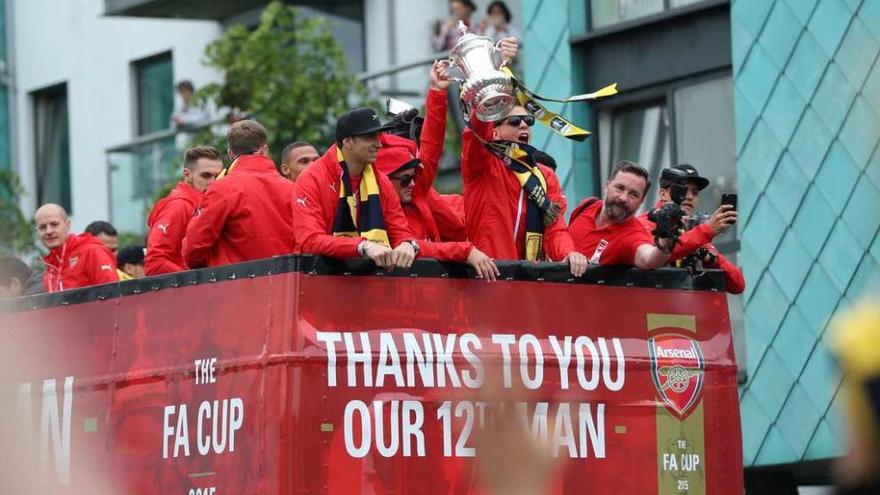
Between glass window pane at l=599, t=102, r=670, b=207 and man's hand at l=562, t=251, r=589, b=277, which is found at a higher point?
glass window pane at l=599, t=102, r=670, b=207

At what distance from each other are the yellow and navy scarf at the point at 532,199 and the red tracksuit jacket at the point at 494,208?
24 mm

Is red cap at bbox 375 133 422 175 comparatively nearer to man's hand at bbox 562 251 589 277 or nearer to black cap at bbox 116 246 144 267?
man's hand at bbox 562 251 589 277

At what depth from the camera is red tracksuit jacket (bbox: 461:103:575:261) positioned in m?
10.1

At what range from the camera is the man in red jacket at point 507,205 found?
1012 centimetres

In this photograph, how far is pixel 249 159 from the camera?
1021cm

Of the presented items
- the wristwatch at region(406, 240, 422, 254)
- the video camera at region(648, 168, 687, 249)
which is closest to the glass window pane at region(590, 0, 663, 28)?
the video camera at region(648, 168, 687, 249)

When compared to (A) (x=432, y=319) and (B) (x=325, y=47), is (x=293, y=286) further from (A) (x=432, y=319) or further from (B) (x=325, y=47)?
(B) (x=325, y=47)

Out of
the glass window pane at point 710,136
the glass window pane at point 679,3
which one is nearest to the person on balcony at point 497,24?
the glass window pane at point 679,3

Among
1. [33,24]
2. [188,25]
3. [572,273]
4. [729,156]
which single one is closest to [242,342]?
[572,273]

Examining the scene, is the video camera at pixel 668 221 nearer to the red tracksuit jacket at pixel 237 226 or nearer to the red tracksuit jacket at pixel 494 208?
the red tracksuit jacket at pixel 494 208

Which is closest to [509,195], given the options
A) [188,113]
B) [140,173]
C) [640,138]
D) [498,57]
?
[498,57]

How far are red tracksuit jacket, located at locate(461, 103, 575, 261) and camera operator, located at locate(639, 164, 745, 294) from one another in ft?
1.59

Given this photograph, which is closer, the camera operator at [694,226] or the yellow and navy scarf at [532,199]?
the camera operator at [694,226]

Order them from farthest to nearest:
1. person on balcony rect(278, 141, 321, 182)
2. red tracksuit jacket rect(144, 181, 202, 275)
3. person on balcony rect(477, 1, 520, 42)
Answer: person on balcony rect(477, 1, 520, 42), person on balcony rect(278, 141, 321, 182), red tracksuit jacket rect(144, 181, 202, 275)
